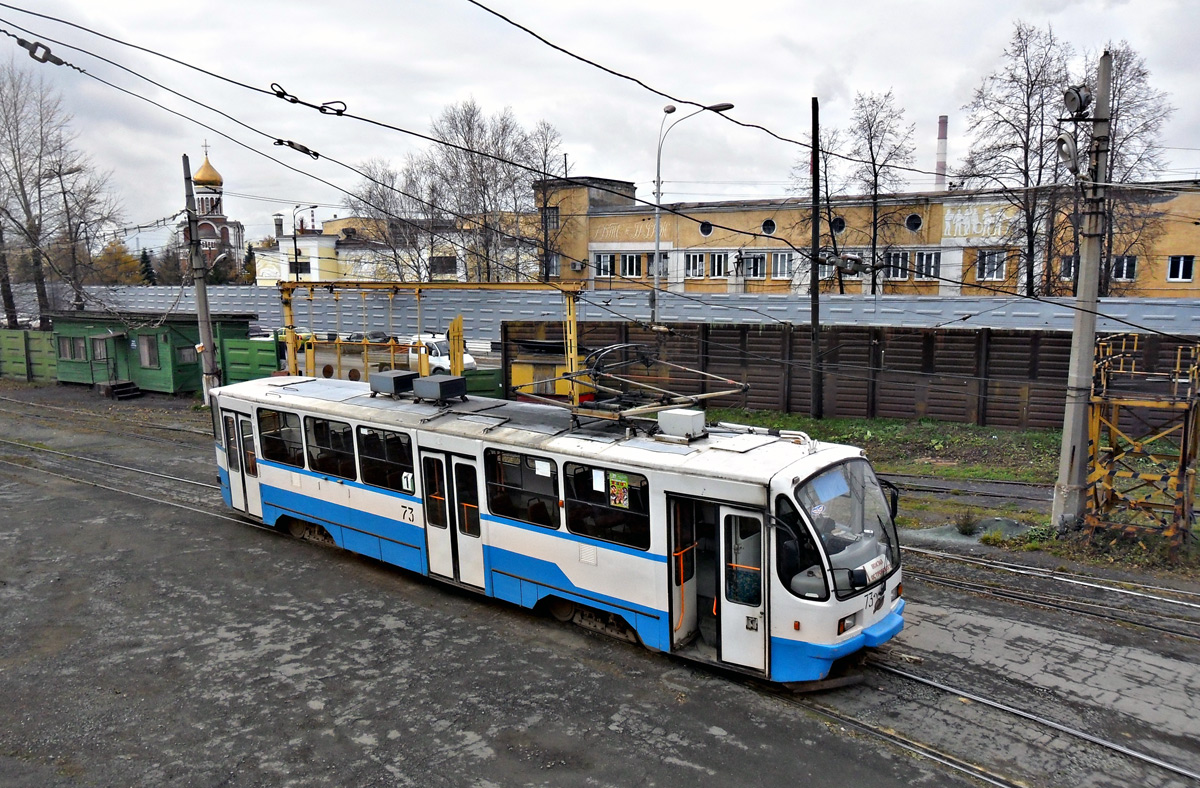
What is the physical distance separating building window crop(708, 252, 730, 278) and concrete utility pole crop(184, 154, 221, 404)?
76.6 feet

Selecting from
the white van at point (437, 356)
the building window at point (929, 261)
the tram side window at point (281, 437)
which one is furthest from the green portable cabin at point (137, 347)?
the building window at point (929, 261)

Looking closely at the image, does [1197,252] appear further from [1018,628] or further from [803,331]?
[1018,628]

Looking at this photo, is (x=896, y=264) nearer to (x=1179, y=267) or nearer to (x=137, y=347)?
(x=1179, y=267)

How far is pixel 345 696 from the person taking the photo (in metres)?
7.80

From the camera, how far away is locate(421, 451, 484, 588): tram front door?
955cm

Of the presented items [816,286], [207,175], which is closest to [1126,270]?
[816,286]

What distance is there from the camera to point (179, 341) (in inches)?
1069

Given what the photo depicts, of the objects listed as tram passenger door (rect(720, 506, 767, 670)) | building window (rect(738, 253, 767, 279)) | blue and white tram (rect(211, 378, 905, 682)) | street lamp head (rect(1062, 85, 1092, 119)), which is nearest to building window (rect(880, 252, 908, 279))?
building window (rect(738, 253, 767, 279))

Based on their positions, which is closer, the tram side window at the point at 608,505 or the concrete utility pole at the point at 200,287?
the tram side window at the point at 608,505

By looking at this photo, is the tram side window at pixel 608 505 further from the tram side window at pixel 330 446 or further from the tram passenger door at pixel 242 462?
the tram passenger door at pixel 242 462

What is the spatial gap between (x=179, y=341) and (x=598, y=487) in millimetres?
23815

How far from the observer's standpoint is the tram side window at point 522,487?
868 centimetres

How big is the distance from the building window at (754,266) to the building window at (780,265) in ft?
1.30

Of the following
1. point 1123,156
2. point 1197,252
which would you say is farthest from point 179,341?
point 1197,252
